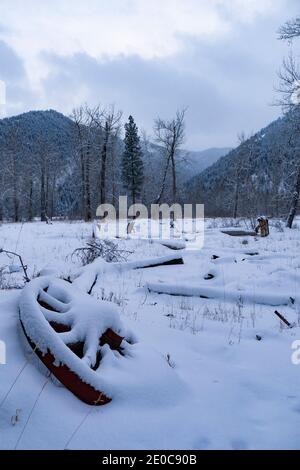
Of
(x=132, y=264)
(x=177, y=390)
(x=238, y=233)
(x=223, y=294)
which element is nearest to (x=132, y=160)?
(x=238, y=233)

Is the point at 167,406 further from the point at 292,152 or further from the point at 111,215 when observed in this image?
the point at 111,215

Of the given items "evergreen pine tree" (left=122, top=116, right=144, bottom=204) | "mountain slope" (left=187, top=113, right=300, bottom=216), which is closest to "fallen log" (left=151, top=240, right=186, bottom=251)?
"mountain slope" (left=187, top=113, right=300, bottom=216)

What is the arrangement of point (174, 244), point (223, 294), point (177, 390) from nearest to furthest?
point (177, 390)
point (223, 294)
point (174, 244)

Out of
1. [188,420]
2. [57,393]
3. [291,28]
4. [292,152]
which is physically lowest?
[188,420]

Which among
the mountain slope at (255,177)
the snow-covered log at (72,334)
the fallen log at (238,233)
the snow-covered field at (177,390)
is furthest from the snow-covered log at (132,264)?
the mountain slope at (255,177)

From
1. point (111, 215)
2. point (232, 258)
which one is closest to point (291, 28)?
point (232, 258)

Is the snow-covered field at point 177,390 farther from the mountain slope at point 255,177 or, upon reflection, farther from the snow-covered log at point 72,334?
the mountain slope at point 255,177

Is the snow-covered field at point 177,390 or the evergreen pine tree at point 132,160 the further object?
the evergreen pine tree at point 132,160

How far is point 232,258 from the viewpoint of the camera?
29.9 ft

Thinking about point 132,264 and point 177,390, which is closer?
point 177,390

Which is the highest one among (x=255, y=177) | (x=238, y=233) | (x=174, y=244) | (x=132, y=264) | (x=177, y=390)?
(x=255, y=177)

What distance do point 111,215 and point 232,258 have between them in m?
27.7

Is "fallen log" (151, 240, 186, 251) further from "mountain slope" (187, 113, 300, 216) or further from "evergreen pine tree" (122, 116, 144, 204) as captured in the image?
"evergreen pine tree" (122, 116, 144, 204)

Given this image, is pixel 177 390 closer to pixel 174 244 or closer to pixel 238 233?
pixel 174 244
